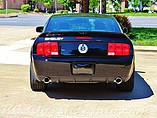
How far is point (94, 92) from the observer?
6934 mm

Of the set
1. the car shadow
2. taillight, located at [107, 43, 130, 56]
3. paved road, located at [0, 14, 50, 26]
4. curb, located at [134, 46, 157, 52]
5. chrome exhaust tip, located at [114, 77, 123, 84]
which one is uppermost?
taillight, located at [107, 43, 130, 56]

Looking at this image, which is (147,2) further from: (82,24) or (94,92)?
(94,92)

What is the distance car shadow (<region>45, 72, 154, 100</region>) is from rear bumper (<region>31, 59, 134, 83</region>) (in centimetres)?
48

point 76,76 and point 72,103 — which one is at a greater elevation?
point 76,76

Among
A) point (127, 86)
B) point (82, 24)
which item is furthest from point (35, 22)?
point (127, 86)

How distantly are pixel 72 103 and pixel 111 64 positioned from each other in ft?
2.96

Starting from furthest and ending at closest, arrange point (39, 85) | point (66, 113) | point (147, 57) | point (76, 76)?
point (147, 57) → point (39, 85) → point (76, 76) → point (66, 113)

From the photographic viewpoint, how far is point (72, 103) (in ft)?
20.0

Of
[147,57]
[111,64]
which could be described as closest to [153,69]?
[147,57]

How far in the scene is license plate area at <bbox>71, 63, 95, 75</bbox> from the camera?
605 centimetres

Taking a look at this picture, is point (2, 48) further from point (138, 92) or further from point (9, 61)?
point (138, 92)

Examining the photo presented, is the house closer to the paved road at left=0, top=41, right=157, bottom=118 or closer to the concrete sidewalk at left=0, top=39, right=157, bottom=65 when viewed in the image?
the concrete sidewalk at left=0, top=39, right=157, bottom=65

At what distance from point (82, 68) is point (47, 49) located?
2.16ft

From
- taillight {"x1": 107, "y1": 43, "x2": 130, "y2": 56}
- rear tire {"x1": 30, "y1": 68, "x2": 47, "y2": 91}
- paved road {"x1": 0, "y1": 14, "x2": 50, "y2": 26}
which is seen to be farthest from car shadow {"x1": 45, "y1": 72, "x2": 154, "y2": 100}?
paved road {"x1": 0, "y1": 14, "x2": 50, "y2": 26}
